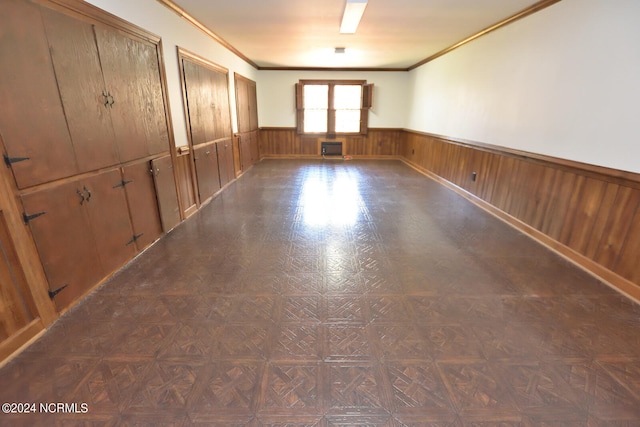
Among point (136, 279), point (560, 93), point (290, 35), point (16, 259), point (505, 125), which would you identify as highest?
point (290, 35)

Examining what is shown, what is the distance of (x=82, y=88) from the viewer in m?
2.24

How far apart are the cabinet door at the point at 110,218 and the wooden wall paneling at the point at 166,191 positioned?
0.55 meters

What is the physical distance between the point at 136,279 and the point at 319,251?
1644 millimetres

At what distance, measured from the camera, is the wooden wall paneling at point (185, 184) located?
3.88 metres

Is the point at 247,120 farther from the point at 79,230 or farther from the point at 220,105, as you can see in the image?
the point at 79,230

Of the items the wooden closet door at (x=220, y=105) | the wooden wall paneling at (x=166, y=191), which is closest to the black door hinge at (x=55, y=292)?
the wooden wall paneling at (x=166, y=191)

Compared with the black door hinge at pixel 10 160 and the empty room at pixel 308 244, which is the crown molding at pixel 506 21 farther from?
the black door hinge at pixel 10 160

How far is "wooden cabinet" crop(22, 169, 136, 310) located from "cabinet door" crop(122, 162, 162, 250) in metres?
0.10

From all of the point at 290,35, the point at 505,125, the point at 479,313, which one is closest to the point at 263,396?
the point at 479,313

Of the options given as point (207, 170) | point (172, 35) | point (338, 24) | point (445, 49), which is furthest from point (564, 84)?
point (207, 170)

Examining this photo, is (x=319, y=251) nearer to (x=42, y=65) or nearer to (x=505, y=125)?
(x=42, y=65)

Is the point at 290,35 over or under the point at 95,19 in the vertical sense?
over

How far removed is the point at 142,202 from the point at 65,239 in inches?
39.8

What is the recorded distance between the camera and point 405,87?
8.69 m
